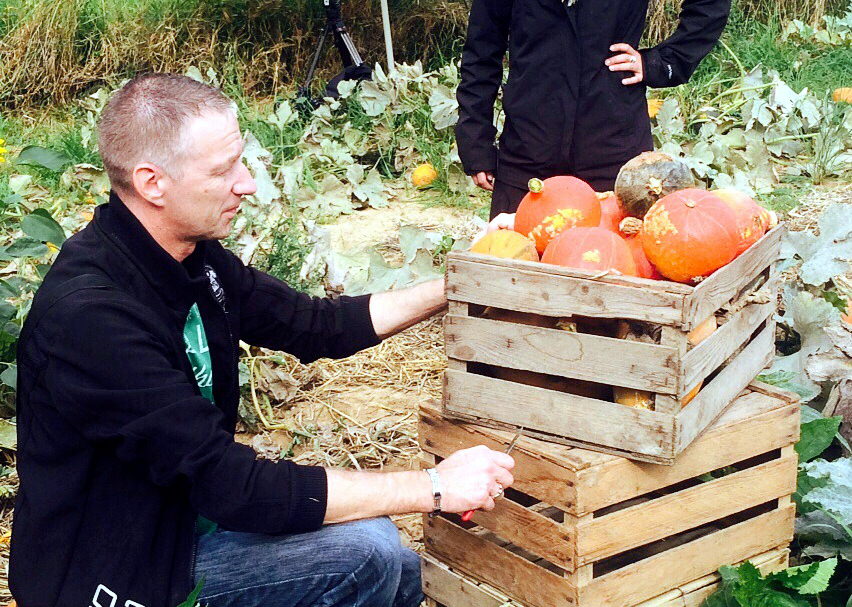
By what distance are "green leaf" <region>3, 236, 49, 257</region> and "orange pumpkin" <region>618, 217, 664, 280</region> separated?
1.86 meters

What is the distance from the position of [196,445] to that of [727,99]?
546cm

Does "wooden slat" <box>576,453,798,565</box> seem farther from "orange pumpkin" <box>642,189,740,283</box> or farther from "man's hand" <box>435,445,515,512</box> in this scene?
"orange pumpkin" <box>642,189,740,283</box>

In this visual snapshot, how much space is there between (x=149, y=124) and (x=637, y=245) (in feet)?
3.57

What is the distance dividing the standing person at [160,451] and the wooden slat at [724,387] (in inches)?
15.2

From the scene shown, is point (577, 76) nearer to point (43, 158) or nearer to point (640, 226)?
point (640, 226)

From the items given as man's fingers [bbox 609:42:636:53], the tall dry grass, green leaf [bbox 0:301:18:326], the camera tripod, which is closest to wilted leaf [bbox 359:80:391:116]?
the camera tripod

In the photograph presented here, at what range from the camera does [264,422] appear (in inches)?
142

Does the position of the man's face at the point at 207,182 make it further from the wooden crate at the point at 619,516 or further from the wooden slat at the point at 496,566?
the wooden slat at the point at 496,566

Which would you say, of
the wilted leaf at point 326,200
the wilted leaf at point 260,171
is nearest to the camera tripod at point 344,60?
the wilted leaf at point 326,200

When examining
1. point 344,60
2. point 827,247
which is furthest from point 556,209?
point 344,60

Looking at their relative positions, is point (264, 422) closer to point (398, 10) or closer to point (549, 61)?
point (549, 61)

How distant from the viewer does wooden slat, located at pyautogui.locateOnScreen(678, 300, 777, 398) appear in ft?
6.62

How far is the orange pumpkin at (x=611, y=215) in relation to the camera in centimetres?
236

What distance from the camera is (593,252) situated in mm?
2072
